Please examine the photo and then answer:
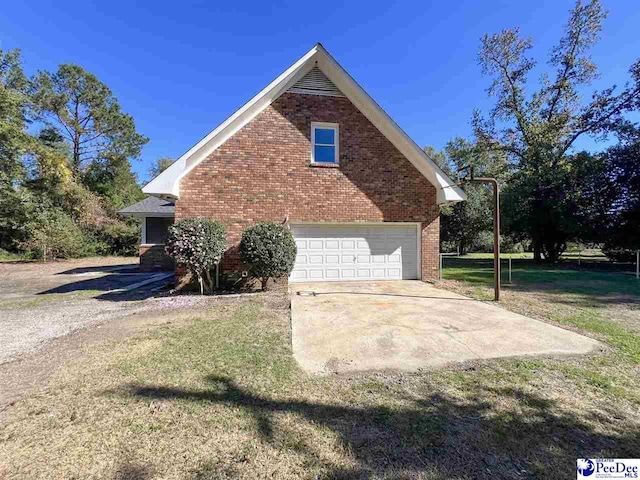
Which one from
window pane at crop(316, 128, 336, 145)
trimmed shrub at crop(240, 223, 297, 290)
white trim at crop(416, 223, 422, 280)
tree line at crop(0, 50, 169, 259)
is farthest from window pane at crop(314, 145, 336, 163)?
tree line at crop(0, 50, 169, 259)

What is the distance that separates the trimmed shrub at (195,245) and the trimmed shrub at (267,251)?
2.59 ft

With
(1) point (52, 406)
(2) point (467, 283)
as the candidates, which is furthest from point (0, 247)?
(2) point (467, 283)

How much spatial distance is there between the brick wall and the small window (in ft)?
0.99

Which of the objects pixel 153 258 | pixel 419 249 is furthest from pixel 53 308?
pixel 419 249

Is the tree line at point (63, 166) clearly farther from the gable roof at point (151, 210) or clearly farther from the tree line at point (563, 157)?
the tree line at point (563, 157)

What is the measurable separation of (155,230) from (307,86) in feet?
36.2

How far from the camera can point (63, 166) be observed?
2520 cm

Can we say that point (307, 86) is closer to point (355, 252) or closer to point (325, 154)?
point (325, 154)

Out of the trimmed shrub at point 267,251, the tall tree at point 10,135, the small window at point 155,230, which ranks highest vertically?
the tall tree at point 10,135

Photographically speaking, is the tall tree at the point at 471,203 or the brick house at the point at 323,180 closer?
the brick house at the point at 323,180

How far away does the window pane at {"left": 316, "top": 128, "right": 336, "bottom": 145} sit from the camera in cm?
1059

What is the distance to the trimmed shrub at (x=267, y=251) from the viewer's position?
28.1 ft

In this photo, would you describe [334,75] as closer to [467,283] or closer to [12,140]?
[467,283]

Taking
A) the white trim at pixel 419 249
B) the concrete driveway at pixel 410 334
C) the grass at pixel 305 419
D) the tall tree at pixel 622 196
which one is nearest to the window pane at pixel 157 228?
the concrete driveway at pixel 410 334
